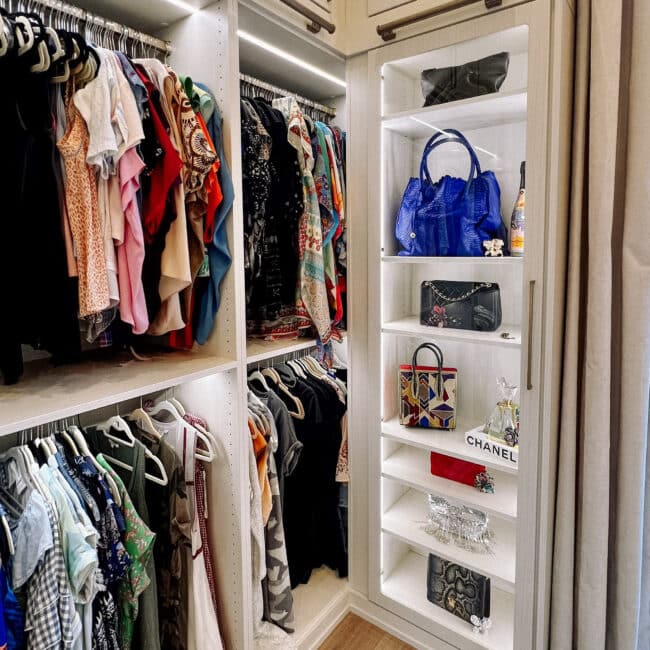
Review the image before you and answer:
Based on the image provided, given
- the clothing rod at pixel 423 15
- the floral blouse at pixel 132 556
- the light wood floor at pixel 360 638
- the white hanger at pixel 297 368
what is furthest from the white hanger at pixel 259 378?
the clothing rod at pixel 423 15

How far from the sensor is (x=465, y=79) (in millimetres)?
1546

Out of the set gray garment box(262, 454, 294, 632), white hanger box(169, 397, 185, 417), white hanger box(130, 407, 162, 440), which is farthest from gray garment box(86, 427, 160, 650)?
gray garment box(262, 454, 294, 632)

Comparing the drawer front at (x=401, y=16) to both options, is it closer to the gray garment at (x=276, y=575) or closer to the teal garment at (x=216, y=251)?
the teal garment at (x=216, y=251)

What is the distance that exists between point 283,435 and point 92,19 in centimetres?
131

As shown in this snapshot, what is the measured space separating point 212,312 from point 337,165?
2.56 ft

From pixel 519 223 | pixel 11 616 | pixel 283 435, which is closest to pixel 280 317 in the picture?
pixel 283 435

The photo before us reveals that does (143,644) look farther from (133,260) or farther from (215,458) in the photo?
(133,260)

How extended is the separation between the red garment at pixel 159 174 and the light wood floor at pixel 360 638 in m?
1.64

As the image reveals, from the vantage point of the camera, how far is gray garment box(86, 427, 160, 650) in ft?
4.09

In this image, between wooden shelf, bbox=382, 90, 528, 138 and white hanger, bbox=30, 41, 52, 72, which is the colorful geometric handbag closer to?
wooden shelf, bbox=382, 90, 528, 138

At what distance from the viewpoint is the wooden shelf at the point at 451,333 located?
1525mm

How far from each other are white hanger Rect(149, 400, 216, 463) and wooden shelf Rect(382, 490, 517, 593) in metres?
0.83

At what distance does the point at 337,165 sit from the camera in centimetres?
178

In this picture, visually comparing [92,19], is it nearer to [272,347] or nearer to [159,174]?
[159,174]
